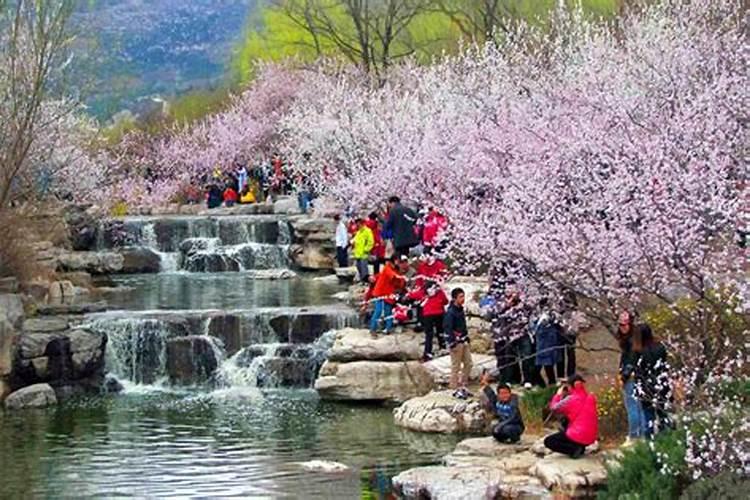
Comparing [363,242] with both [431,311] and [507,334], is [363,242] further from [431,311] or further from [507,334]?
[507,334]

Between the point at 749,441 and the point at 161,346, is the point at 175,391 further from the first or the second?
the point at 749,441

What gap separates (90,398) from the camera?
2469 centimetres

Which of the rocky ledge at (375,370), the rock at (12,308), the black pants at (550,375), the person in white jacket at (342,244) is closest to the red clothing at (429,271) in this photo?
the rocky ledge at (375,370)

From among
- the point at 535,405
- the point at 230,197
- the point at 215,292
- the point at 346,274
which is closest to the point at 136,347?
the point at 215,292

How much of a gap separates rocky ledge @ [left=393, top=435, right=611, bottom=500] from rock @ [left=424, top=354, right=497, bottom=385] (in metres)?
4.58

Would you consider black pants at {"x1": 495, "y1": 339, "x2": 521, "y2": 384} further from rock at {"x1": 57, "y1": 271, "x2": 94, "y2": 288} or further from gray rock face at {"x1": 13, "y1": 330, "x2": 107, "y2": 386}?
rock at {"x1": 57, "y1": 271, "x2": 94, "y2": 288}

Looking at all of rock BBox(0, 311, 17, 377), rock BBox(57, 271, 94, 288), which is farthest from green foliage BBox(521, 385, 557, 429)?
rock BBox(57, 271, 94, 288)

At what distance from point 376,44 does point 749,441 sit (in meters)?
49.1

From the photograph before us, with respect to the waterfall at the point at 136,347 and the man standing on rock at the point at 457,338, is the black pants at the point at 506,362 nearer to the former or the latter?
the man standing on rock at the point at 457,338

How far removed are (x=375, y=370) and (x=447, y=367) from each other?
1420 mm

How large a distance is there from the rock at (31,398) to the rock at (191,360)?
2526 mm

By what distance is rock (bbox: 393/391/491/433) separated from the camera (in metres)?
20.3

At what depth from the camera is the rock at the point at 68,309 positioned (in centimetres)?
2755

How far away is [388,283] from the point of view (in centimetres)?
2412
